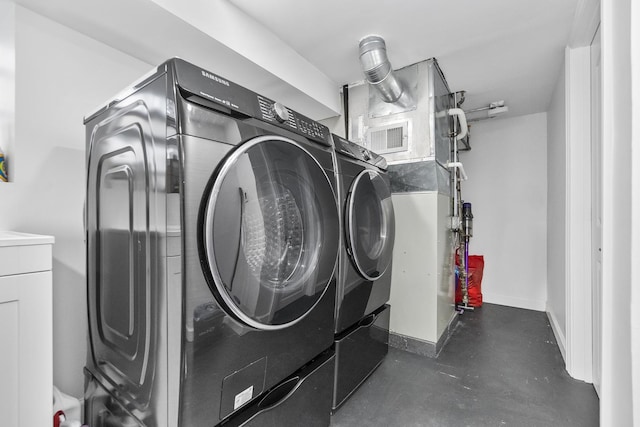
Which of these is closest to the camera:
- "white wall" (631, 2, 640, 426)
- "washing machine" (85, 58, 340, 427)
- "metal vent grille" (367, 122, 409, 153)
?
"white wall" (631, 2, 640, 426)

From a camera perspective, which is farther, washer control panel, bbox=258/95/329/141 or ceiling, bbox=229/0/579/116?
ceiling, bbox=229/0/579/116

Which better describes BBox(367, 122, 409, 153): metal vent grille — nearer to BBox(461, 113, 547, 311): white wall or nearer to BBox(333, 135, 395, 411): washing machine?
BBox(333, 135, 395, 411): washing machine

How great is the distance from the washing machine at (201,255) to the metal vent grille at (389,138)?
54.3 inches

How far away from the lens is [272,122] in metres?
1.02

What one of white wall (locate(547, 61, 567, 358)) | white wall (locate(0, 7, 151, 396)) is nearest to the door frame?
white wall (locate(547, 61, 567, 358))

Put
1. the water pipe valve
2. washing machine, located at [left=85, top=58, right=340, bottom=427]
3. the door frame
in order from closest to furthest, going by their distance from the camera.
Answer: washing machine, located at [left=85, top=58, right=340, bottom=427]
the door frame
the water pipe valve

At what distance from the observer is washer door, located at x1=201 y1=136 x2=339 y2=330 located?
810 millimetres

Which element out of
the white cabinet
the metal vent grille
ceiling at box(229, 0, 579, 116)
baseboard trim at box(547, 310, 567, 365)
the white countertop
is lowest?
baseboard trim at box(547, 310, 567, 365)

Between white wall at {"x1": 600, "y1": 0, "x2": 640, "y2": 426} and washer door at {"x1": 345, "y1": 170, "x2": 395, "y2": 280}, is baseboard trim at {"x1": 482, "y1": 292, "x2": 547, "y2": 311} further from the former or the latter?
white wall at {"x1": 600, "y1": 0, "x2": 640, "y2": 426}

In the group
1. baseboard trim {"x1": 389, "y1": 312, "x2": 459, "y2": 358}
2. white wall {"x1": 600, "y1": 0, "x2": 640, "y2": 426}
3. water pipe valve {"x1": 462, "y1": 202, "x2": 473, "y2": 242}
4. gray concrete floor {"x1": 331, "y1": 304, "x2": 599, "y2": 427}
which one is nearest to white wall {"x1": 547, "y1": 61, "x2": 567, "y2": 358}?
gray concrete floor {"x1": 331, "y1": 304, "x2": 599, "y2": 427}

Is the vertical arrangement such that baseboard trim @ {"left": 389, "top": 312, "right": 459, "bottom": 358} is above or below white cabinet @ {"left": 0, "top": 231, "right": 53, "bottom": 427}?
below

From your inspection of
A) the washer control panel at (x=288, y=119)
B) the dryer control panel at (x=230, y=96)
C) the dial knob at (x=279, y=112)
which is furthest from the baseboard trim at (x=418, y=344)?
the dial knob at (x=279, y=112)

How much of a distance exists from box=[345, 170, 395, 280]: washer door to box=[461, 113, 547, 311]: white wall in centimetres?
239

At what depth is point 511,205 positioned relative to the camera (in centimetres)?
350
